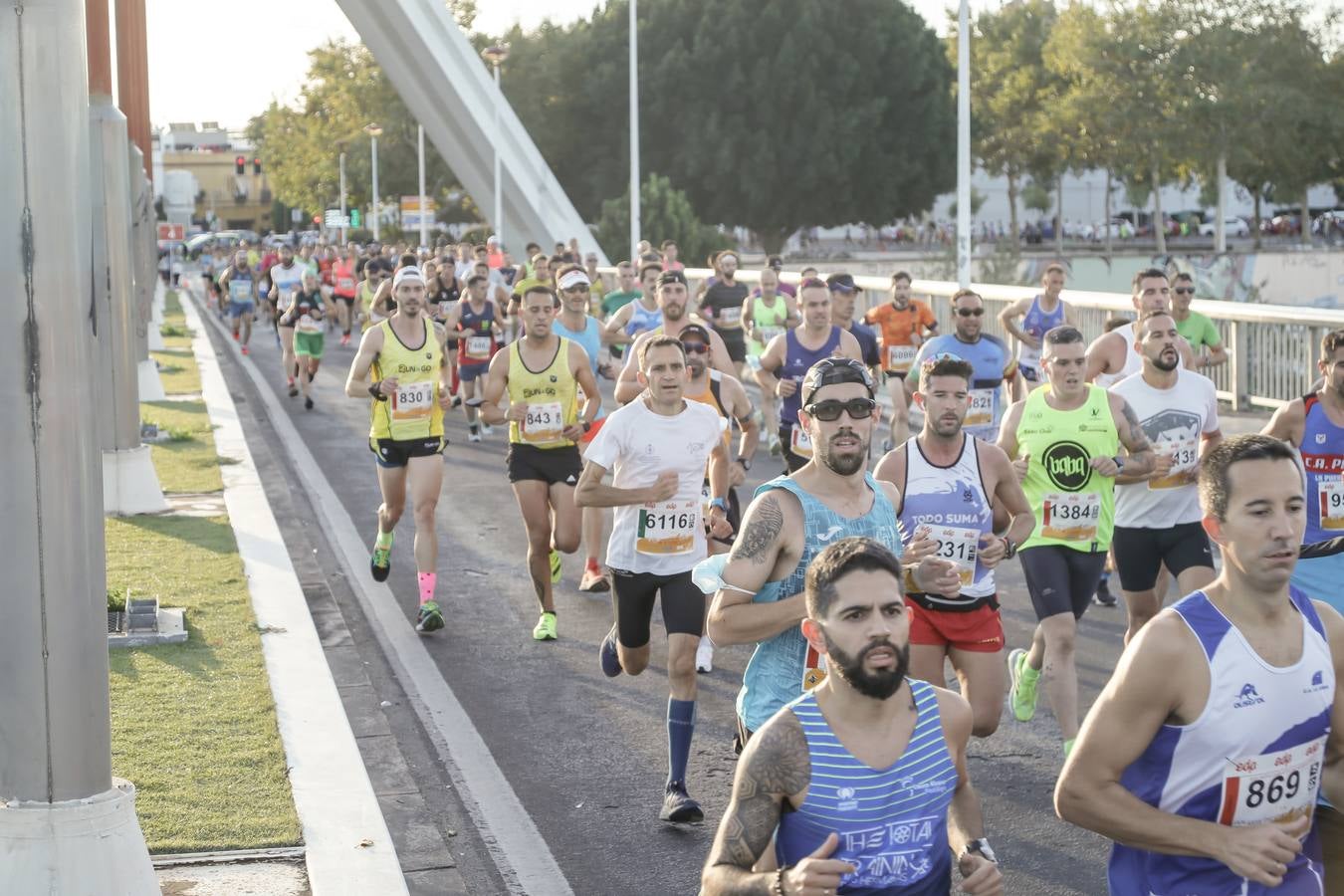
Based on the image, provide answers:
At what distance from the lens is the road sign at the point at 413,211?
73188mm

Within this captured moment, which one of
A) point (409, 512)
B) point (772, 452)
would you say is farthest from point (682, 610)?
point (772, 452)

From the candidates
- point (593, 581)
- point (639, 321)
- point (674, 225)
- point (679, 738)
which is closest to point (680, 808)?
point (679, 738)

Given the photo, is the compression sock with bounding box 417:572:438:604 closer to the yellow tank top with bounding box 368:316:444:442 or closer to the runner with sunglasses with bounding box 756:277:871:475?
the yellow tank top with bounding box 368:316:444:442

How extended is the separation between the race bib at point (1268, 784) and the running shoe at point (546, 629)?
6.98 meters

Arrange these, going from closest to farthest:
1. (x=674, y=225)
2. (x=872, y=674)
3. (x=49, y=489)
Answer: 1. (x=872, y=674)
2. (x=49, y=489)
3. (x=674, y=225)

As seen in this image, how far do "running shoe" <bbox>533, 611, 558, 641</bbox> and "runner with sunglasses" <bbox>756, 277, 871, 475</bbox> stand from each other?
84.9 inches

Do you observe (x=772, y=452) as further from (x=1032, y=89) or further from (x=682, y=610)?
(x=1032, y=89)

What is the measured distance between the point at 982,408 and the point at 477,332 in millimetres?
7906

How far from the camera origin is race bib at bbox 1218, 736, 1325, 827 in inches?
158

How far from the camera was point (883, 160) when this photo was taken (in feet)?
233

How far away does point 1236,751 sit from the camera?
399 centimetres

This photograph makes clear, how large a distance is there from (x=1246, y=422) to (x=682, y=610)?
11.1 meters

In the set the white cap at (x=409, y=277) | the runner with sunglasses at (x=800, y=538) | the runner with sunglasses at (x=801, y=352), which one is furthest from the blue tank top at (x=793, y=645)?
the white cap at (x=409, y=277)

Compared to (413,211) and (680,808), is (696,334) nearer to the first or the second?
(680,808)
